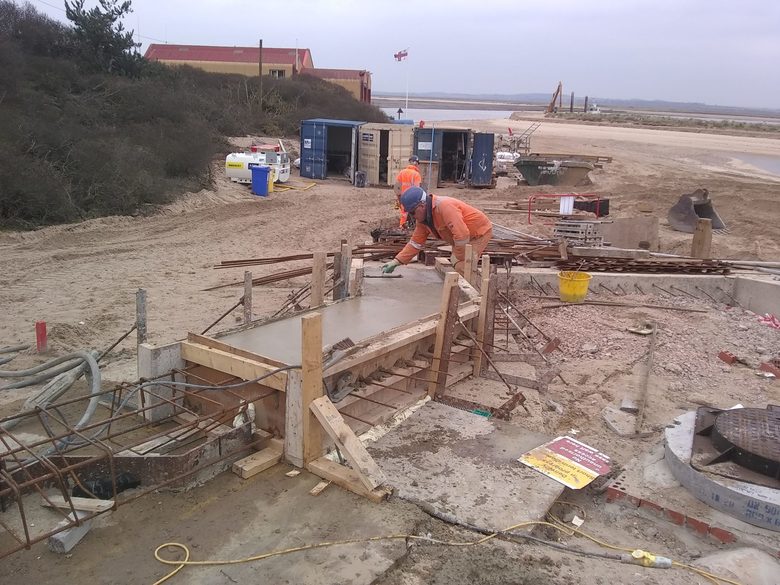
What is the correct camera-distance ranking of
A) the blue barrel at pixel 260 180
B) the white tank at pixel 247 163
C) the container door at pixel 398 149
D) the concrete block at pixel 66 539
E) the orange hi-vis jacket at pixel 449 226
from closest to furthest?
the concrete block at pixel 66 539 < the orange hi-vis jacket at pixel 449 226 < the blue barrel at pixel 260 180 < the white tank at pixel 247 163 < the container door at pixel 398 149

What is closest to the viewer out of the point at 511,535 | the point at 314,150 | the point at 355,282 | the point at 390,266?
the point at 511,535

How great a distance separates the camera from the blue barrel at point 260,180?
1992 centimetres

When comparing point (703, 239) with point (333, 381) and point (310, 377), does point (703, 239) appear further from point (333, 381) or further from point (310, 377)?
point (310, 377)

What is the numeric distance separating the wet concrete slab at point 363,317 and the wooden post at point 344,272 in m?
0.24

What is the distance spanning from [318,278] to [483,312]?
1.79 m

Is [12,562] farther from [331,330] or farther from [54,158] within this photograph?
[54,158]

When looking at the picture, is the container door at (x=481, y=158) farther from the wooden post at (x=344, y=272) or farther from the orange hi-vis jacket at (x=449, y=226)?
the wooden post at (x=344, y=272)

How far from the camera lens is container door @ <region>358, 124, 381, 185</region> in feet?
77.3

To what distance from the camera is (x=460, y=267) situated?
8.23m

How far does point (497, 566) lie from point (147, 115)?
21117 millimetres

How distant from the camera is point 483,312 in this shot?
23.4 ft

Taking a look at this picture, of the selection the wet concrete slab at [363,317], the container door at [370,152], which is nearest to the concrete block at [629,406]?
the wet concrete slab at [363,317]

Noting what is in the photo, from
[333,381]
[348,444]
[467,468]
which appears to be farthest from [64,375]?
[467,468]

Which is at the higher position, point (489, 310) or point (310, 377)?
point (310, 377)
